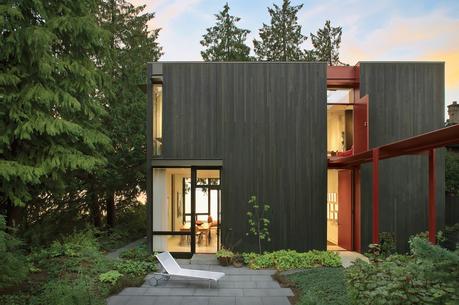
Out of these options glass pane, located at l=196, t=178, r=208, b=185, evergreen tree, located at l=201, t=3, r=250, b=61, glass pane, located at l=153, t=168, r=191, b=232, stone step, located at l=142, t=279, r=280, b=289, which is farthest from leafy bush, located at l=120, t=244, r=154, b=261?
evergreen tree, located at l=201, t=3, r=250, b=61

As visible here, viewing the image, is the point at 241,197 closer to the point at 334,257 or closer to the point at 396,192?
the point at 334,257

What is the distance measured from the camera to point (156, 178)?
13953 millimetres

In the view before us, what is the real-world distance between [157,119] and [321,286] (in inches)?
307

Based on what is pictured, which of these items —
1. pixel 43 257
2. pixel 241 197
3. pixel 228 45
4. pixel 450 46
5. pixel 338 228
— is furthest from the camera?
pixel 228 45

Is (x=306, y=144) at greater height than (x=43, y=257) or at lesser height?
greater

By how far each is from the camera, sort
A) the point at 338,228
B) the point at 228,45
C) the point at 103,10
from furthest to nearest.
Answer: the point at 228,45 < the point at 103,10 < the point at 338,228

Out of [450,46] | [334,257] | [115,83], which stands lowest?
[334,257]

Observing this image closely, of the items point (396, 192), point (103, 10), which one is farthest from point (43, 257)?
point (103, 10)

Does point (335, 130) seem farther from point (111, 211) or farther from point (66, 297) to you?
point (66, 297)

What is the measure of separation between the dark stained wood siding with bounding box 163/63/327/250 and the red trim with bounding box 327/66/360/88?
0.55m

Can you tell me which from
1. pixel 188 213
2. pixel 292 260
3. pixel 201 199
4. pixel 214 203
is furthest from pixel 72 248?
pixel 292 260

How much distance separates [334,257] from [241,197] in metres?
3.34

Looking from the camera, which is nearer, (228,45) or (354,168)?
(354,168)

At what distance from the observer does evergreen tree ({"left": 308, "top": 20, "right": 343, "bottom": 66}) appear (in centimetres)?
3034
